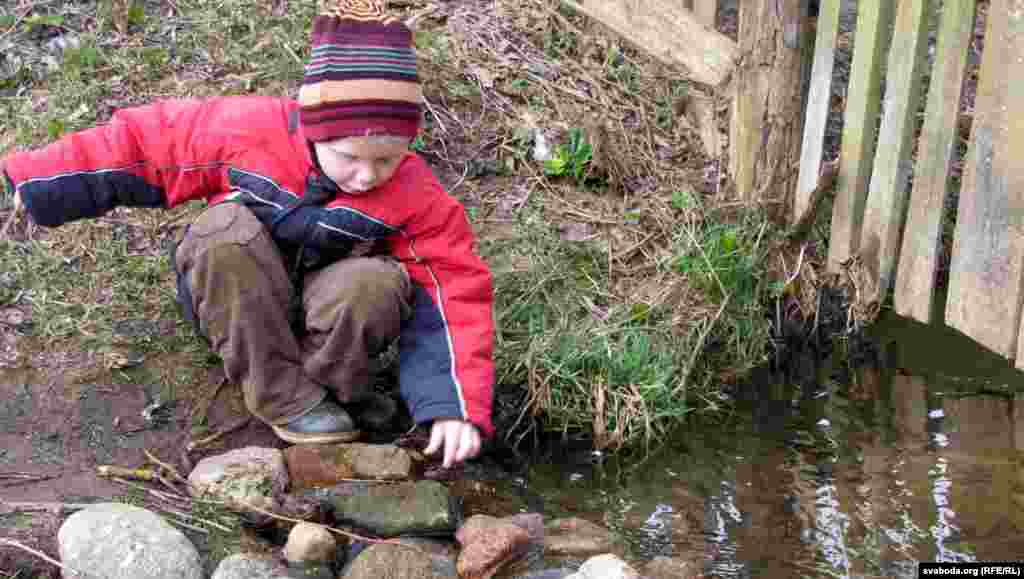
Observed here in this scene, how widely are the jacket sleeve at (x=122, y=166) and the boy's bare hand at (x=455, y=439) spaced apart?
0.93 m

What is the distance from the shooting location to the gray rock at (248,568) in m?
2.75

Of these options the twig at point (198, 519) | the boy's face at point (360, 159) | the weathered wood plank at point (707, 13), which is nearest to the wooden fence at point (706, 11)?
the weathered wood plank at point (707, 13)

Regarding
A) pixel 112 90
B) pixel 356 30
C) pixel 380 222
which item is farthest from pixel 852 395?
pixel 112 90

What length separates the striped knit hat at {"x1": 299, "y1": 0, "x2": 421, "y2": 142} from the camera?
117 inches

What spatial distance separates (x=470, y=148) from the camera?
4680mm

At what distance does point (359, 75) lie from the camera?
9.75 feet

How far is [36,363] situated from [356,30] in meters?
1.53

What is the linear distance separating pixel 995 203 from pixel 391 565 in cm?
217

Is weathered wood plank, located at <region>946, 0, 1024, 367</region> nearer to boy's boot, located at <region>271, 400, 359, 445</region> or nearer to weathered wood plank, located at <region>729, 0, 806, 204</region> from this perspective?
weathered wood plank, located at <region>729, 0, 806, 204</region>

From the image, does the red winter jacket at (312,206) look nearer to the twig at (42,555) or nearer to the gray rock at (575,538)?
the gray rock at (575,538)

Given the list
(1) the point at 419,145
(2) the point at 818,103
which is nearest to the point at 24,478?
(1) the point at 419,145

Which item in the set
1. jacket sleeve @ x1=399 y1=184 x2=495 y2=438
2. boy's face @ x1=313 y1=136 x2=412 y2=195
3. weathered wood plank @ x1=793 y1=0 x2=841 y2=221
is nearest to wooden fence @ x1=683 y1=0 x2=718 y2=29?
weathered wood plank @ x1=793 y1=0 x2=841 y2=221

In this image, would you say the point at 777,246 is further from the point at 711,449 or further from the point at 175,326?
the point at 175,326

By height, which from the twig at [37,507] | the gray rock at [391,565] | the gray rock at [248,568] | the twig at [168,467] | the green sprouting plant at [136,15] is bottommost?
the gray rock at [248,568]
